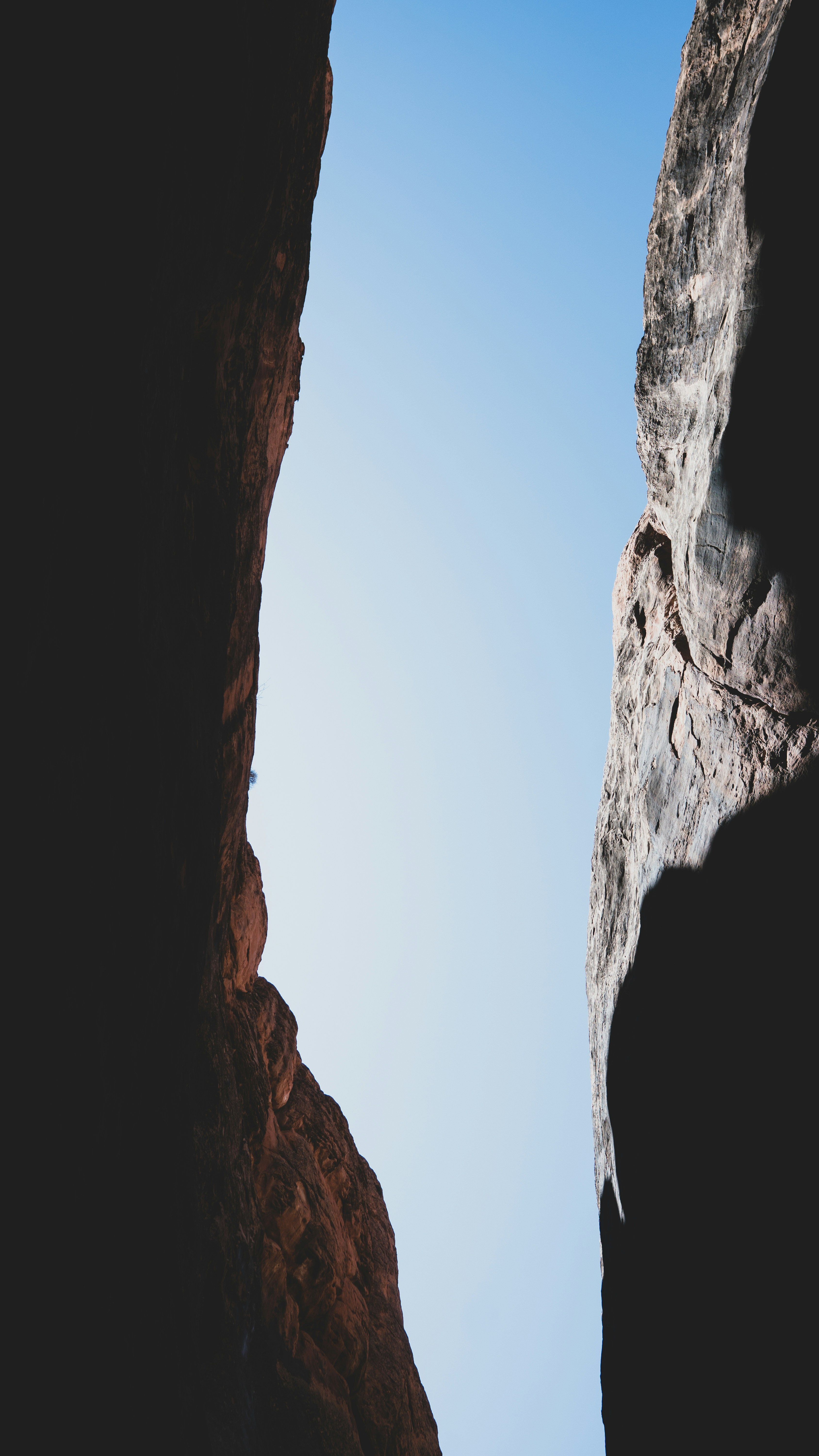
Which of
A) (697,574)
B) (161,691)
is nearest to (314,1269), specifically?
(161,691)

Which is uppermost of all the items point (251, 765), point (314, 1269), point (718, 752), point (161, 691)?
point (251, 765)

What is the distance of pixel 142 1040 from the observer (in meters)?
6.35

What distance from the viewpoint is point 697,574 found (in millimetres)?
8758

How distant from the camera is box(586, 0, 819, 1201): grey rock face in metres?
7.84

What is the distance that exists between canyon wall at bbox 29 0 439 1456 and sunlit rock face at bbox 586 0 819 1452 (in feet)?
14.2

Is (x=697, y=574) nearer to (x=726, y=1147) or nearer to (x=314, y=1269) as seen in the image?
(x=726, y=1147)

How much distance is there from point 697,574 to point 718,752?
6.33ft

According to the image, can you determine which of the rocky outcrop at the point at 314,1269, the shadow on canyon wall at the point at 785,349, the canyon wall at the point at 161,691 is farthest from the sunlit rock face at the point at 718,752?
the canyon wall at the point at 161,691

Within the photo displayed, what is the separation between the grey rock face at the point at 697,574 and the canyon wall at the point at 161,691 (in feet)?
14.6

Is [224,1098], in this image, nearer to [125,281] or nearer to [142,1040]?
[142,1040]

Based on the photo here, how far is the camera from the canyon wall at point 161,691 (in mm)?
4531

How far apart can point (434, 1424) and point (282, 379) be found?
16.0 metres

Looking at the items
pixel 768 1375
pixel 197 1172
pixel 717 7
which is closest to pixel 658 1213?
pixel 768 1375

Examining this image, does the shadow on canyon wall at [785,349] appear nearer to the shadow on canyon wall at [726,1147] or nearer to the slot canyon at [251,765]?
the slot canyon at [251,765]
